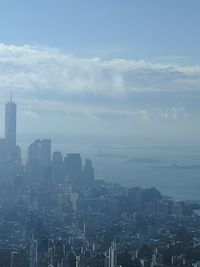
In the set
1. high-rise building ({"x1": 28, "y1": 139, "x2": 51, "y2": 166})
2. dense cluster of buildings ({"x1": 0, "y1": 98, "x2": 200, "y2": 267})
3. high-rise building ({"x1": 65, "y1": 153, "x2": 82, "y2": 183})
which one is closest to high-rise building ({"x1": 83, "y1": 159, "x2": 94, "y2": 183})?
dense cluster of buildings ({"x1": 0, "y1": 98, "x2": 200, "y2": 267})

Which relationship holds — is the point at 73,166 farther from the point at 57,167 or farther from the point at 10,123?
the point at 10,123

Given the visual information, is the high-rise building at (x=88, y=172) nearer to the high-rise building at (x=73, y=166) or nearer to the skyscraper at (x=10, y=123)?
the high-rise building at (x=73, y=166)

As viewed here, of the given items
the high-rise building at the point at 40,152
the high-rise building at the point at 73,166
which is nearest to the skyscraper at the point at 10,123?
the high-rise building at the point at 40,152

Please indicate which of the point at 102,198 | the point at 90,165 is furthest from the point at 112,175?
the point at 102,198

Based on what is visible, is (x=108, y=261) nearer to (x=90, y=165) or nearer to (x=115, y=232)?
(x=115, y=232)

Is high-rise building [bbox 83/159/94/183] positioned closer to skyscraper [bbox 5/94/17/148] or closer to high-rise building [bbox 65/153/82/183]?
high-rise building [bbox 65/153/82/183]
